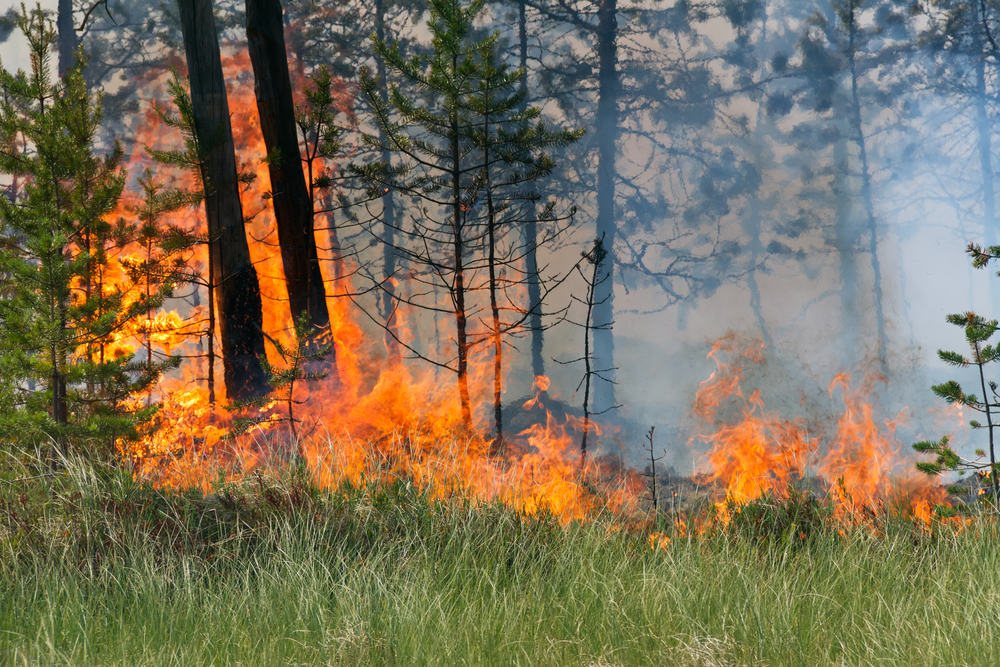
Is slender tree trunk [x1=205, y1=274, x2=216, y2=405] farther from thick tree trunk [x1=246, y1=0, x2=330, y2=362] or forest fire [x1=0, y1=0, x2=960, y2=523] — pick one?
thick tree trunk [x1=246, y1=0, x2=330, y2=362]

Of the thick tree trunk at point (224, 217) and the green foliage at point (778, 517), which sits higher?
the thick tree trunk at point (224, 217)

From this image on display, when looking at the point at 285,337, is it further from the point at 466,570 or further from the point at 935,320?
the point at 935,320

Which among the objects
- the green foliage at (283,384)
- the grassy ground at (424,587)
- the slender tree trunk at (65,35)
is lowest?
the grassy ground at (424,587)

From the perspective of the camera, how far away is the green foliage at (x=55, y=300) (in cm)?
393

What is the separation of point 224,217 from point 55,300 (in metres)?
2.36

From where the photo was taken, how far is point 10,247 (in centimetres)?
505

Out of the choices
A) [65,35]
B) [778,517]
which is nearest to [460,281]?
[778,517]

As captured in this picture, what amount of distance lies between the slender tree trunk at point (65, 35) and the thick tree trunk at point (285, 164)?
13.6 ft

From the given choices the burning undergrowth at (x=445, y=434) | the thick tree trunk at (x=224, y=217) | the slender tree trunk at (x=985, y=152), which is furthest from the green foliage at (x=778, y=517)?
the slender tree trunk at (x=985, y=152)

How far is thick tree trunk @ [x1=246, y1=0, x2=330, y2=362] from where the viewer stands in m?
6.38

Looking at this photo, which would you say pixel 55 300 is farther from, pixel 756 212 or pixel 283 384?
pixel 756 212

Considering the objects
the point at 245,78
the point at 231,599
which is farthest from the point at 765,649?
the point at 245,78

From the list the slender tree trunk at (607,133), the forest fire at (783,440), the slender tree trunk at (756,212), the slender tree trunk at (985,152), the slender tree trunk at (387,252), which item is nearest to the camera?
the forest fire at (783,440)

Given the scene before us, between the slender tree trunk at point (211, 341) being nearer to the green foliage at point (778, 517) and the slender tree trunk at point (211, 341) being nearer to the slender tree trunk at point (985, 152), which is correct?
the green foliage at point (778, 517)
